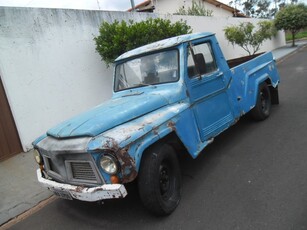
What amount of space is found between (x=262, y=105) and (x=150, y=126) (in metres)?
3.77

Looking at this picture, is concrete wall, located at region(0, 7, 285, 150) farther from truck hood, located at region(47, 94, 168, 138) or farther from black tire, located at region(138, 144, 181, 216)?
black tire, located at region(138, 144, 181, 216)

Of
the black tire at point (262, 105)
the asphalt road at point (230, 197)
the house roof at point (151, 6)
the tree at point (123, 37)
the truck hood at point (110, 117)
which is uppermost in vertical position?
the house roof at point (151, 6)

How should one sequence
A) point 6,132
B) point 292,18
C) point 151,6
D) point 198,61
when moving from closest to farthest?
point 198,61
point 6,132
point 151,6
point 292,18

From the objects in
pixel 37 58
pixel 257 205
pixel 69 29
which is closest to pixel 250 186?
pixel 257 205

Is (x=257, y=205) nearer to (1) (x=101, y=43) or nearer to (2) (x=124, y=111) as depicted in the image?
(2) (x=124, y=111)

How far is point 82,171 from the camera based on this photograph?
3.05 m

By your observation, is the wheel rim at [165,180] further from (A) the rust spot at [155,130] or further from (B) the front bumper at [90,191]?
(B) the front bumper at [90,191]

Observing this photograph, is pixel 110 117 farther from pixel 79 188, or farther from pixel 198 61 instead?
pixel 198 61

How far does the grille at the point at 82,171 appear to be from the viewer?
9.75 feet

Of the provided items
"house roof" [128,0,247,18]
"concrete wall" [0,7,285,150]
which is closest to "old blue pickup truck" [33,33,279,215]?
"concrete wall" [0,7,285,150]

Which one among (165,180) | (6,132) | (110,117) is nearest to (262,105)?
(165,180)

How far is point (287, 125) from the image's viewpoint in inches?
218

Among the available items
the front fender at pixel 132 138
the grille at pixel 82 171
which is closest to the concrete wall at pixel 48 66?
the grille at pixel 82 171

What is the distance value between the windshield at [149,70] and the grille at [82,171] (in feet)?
5.48
